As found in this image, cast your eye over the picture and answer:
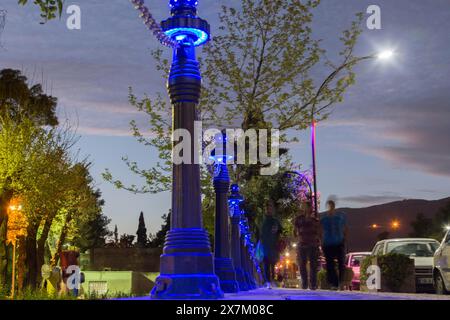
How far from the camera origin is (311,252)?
45.7 ft

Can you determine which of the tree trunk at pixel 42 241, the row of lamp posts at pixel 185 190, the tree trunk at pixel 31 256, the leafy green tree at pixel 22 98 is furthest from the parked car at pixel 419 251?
the leafy green tree at pixel 22 98

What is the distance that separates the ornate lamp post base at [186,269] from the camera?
286 inches

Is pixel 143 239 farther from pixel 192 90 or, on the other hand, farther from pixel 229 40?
pixel 192 90

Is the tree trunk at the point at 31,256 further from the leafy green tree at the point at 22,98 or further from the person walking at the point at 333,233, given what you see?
the person walking at the point at 333,233

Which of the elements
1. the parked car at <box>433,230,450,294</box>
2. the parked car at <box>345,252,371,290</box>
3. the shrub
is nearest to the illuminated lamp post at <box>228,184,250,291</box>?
the parked car at <box>433,230,450,294</box>

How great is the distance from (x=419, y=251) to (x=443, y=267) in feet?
19.4

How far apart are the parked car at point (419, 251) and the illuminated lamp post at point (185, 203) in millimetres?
14146

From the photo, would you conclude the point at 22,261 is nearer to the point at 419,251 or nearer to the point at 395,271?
the point at 419,251

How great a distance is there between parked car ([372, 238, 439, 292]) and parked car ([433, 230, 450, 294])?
3.87m

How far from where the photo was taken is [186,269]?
7.40 metres
